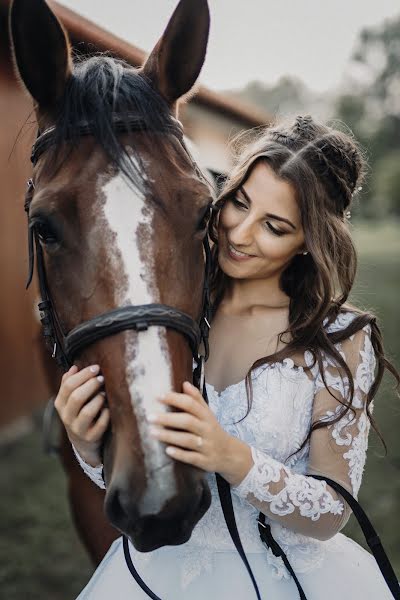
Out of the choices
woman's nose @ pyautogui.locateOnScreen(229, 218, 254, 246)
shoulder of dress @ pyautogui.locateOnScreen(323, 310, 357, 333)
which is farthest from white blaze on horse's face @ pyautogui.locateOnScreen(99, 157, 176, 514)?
shoulder of dress @ pyautogui.locateOnScreen(323, 310, 357, 333)

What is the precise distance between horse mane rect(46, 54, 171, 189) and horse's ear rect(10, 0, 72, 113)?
46 millimetres

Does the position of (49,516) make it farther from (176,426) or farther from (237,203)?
(176,426)

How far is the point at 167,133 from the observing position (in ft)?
5.20

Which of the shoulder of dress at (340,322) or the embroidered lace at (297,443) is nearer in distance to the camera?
the embroidered lace at (297,443)

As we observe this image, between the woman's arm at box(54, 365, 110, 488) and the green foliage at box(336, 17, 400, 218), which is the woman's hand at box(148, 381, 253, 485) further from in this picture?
the green foliage at box(336, 17, 400, 218)

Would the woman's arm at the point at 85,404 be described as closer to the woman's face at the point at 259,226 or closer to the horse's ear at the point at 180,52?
the woman's face at the point at 259,226

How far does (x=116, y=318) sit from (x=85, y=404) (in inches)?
8.8

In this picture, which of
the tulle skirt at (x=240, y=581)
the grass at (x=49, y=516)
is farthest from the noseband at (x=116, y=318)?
the grass at (x=49, y=516)

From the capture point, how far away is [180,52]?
1688mm

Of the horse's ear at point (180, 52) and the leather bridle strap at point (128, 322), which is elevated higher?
the horse's ear at point (180, 52)

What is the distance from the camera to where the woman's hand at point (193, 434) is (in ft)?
3.88

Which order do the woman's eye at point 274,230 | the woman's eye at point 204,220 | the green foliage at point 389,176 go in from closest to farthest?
the woman's eye at point 204,220
the woman's eye at point 274,230
the green foliage at point 389,176


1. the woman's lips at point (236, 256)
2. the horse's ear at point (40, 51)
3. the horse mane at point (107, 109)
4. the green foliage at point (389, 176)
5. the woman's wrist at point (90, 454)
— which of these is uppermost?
the green foliage at point (389, 176)

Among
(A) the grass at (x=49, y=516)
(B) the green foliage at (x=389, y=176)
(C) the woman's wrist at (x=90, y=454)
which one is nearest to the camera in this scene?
(C) the woman's wrist at (x=90, y=454)
